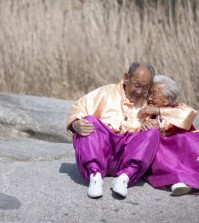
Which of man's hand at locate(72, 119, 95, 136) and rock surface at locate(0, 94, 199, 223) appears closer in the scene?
rock surface at locate(0, 94, 199, 223)

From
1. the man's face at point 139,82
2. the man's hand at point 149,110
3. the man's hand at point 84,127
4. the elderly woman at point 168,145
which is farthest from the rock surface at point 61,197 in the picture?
the man's face at point 139,82

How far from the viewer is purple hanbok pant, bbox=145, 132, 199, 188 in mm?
4465

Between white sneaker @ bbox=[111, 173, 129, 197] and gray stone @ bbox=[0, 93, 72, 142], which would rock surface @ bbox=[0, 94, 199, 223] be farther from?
gray stone @ bbox=[0, 93, 72, 142]

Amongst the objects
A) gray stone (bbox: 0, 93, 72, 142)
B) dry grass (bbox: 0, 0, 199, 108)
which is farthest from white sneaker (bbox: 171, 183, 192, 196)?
dry grass (bbox: 0, 0, 199, 108)

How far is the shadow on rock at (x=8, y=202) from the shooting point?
4.14 m

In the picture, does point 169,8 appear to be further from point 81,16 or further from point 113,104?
point 113,104

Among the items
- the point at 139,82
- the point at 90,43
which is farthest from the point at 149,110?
the point at 90,43

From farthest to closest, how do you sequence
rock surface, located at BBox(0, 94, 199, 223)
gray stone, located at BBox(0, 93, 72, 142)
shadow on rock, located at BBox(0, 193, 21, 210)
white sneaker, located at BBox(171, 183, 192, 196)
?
1. gray stone, located at BBox(0, 93, 72, 142)
2. white sneaker, located at BBox(171, 183, 192, 196)
3. shadow on rock, located at BBox(0, 193, 21, 210)
4. rock surface, located at BBox(0, 94, 199, 223)

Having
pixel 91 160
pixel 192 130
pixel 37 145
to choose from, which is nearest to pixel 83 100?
pixel 91 160

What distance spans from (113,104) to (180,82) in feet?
9.29

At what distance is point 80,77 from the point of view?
26.3 feet

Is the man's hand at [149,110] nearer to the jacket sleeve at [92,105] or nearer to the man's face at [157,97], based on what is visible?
the man's face at [157,97]

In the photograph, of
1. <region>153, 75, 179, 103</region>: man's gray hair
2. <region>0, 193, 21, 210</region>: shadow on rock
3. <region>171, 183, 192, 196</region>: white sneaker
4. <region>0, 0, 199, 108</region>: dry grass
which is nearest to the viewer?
<region>0, 193, 21, 210</region>: shadow on rock

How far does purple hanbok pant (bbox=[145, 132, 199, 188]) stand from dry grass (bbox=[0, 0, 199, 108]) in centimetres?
273
